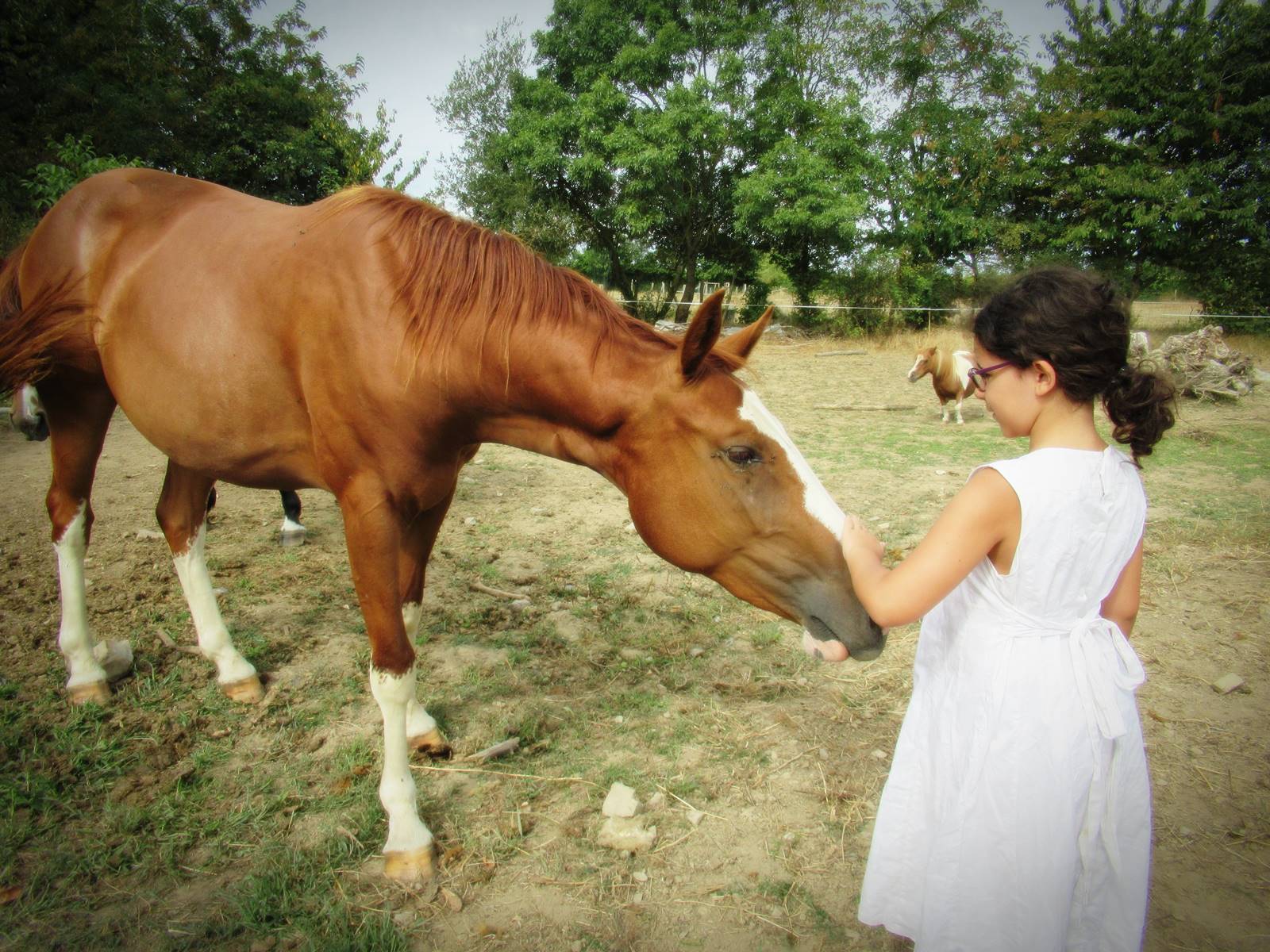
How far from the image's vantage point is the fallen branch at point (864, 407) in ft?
34.6

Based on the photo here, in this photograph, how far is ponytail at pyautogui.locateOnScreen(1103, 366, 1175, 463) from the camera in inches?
56.9

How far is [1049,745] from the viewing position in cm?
140

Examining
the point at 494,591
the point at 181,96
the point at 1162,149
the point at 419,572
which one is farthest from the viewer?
the point at 1162,149

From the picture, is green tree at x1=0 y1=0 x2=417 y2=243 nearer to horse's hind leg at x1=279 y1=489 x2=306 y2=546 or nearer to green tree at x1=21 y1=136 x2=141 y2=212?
green tree at x1=21 y1=136 x2=141 y2=212

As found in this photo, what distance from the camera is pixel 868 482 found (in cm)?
649

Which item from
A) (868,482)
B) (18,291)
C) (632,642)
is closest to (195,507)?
(18,291)

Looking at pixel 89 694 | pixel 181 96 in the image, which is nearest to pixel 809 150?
pixel 181 96

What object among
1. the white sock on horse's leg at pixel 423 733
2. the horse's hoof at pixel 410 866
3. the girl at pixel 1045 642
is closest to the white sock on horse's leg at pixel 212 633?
the white sock on horse's leg at pixel 423 733

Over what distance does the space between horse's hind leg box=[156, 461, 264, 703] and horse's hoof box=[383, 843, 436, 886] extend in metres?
1.34

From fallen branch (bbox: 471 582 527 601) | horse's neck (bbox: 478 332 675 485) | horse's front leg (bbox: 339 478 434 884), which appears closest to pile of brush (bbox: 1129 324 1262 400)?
fallen branch (bbox: 471 582 527 601)

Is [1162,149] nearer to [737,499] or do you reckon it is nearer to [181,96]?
[737,499]

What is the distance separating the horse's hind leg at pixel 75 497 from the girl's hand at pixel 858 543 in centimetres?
330

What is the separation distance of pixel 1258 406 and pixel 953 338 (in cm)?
725

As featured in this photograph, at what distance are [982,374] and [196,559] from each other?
11.3 ft
